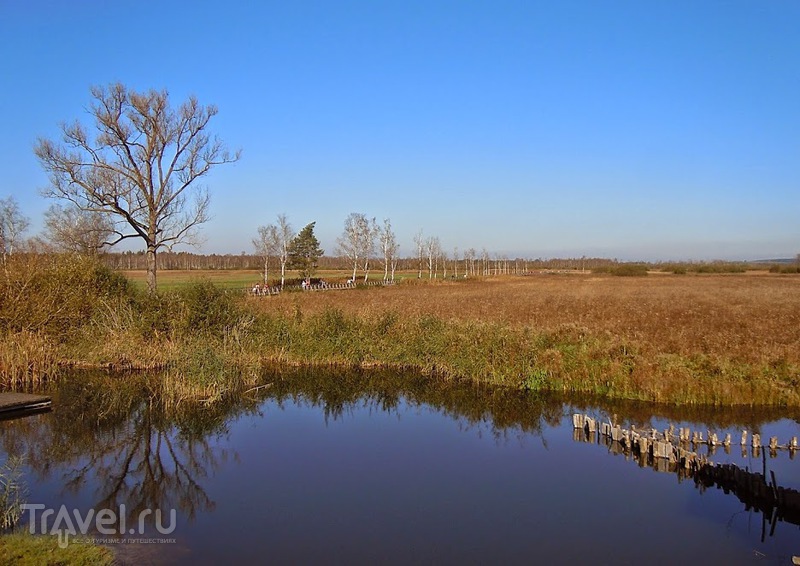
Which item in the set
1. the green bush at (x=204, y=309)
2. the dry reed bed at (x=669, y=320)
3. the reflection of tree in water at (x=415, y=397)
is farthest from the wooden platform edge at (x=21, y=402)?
the dry reed bed at (x=669, y=320)

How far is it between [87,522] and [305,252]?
59.4 m

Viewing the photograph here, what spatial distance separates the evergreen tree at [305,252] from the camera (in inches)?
2613

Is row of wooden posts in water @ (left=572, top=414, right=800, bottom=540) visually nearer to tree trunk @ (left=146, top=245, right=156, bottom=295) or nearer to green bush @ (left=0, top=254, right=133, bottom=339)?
green bush @ (left=0, top=254, right=133, bottom=339)

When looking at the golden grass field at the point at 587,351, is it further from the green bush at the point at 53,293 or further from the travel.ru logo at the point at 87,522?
the travel.ru logo at the point at 87,522

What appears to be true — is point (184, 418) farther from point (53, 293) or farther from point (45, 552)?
point (53, 293)

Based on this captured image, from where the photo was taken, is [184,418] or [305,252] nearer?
[184,418]

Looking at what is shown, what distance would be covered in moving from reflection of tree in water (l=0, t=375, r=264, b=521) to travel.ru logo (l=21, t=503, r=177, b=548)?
Answer: 0.67ft

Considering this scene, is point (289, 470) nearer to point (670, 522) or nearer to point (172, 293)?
point (670, 522)

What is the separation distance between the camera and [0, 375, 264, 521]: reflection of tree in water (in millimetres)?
9664

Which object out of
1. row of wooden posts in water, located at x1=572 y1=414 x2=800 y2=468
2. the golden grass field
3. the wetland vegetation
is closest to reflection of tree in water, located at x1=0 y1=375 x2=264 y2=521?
the wetland vegetation

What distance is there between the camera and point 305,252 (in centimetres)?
6681

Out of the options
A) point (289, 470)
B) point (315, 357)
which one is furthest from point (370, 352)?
point (289, 470)

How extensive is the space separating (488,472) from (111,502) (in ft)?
21.9

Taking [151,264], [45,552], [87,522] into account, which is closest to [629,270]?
[151,264]
